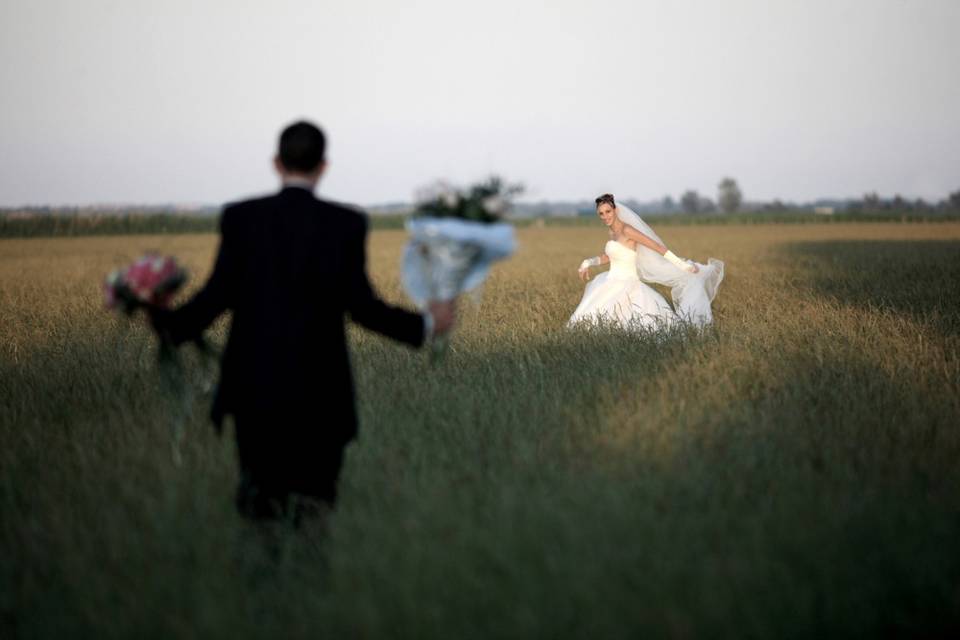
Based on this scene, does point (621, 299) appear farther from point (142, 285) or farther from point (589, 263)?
point (142, 285)

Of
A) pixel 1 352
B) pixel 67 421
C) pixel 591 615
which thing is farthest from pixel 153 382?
pixel 591 615

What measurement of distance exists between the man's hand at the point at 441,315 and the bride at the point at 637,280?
6.46 m

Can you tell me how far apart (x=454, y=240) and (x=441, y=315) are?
34 centimetres

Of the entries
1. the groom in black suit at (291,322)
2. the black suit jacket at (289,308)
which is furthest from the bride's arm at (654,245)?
the black suit jacket at (289,308)

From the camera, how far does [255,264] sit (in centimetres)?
356

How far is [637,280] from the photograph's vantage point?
35.5ft

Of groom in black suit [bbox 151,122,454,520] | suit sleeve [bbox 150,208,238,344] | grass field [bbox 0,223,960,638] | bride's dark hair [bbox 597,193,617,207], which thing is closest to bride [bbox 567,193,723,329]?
bride's dark hair [bbox 597,193,617,207]

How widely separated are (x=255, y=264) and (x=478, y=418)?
2801 mm

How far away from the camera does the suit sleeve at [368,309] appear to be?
3631 mm

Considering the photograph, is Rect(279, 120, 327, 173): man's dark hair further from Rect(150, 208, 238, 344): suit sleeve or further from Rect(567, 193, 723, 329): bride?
Rect(567, 193, 723, 329): bride

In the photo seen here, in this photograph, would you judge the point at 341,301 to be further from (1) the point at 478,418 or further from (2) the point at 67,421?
(2) the point at 67,421

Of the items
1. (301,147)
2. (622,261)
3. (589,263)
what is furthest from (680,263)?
(301,147)

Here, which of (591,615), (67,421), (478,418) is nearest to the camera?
(591,615)

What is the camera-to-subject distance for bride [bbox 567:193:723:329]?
1049 centimetres
